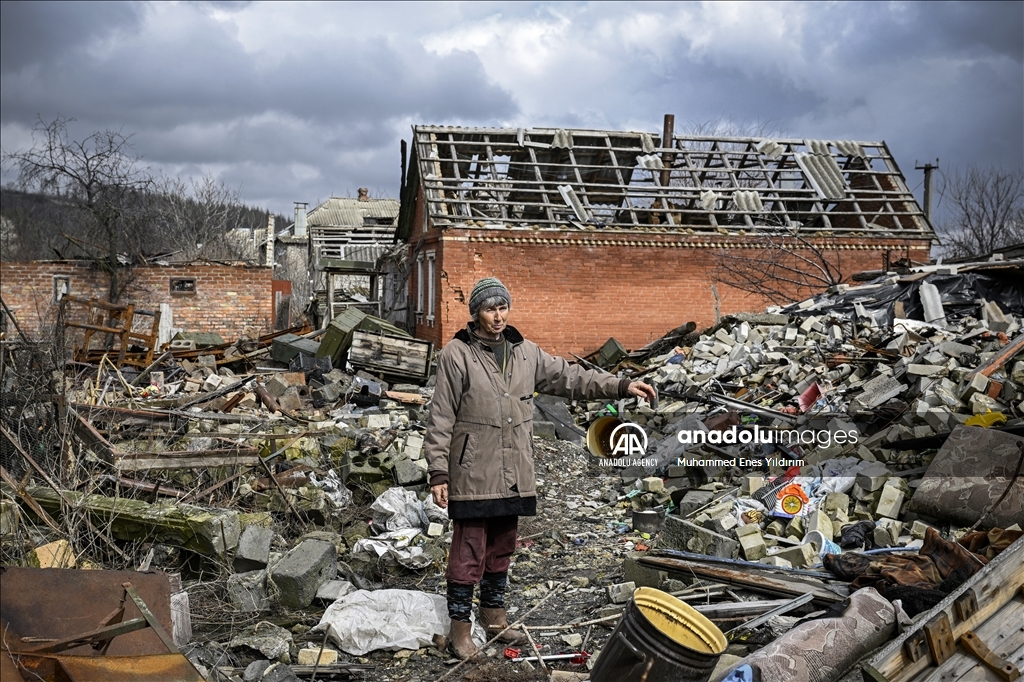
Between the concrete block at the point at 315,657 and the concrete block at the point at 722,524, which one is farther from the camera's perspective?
the concrete block at the point at 722,524

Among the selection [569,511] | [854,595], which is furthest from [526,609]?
[569,511]

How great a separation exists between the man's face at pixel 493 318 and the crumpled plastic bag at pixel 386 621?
171cm

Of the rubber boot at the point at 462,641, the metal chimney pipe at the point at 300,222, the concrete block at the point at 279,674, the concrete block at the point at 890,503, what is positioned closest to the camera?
the concrete block at the point at 279,674

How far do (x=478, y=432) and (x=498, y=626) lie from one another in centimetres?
118

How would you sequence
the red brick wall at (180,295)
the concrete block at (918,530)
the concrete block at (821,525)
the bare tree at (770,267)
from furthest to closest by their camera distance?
1. the red brick wall at (180,295)
2. the bare tree at (770,267)
3. the concrete block at (821,525)
4. the concrete block at (918,530)

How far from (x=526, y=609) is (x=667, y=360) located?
822 cm

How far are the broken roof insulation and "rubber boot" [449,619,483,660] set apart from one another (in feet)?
43.3

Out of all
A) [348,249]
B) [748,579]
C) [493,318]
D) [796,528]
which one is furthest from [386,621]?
[348,249]

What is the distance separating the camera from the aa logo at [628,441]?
31.9 ft

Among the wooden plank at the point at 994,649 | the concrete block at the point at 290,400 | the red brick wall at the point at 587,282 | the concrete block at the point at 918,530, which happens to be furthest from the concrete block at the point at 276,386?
the wooden plank at the point at 994,649

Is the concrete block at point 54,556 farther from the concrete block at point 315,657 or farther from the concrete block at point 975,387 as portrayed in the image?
the concrete block at point 975,387

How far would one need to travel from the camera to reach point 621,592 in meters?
5.13

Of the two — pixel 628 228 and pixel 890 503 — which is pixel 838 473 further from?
pixel 628 228

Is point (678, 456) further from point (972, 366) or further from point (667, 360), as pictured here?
point (667, 360)
